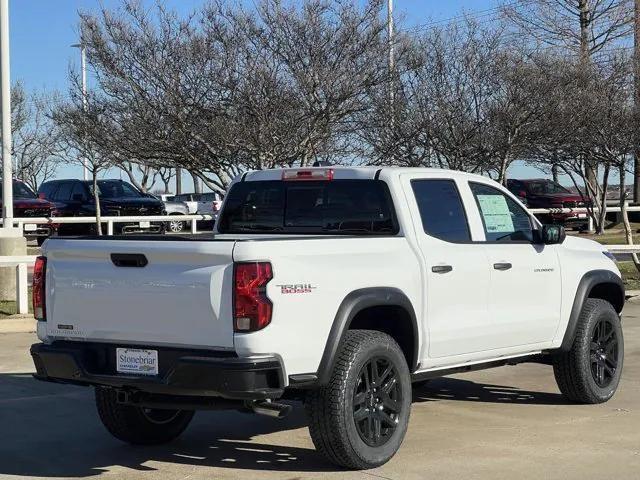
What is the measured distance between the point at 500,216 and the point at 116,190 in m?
23.1

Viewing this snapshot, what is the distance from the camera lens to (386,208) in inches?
283

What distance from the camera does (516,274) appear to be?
305 inches

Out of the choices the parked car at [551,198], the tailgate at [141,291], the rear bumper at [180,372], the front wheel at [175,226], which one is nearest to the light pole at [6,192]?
the tailgate at [141,291]

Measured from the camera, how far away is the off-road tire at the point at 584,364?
8297 mm

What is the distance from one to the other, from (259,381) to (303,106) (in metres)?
10.6

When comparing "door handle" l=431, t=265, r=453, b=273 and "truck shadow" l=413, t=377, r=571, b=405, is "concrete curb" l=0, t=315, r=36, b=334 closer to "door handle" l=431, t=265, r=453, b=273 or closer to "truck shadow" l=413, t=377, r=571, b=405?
"truck shadow" l=413, t=377, r=571, b=405

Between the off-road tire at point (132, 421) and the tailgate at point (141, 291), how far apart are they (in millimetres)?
917

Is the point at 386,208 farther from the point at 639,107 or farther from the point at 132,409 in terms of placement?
the point at 639,107

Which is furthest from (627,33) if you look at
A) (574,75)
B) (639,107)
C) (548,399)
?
(548,399)

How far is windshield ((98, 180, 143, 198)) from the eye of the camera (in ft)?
96.8

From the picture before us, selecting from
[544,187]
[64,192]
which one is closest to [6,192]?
[64,192]

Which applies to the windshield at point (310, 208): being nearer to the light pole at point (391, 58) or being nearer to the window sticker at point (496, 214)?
the window sticker at point (496, 214)

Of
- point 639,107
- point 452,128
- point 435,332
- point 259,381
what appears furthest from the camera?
point 639,107

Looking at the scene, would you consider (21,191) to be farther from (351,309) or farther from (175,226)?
(351,309)
